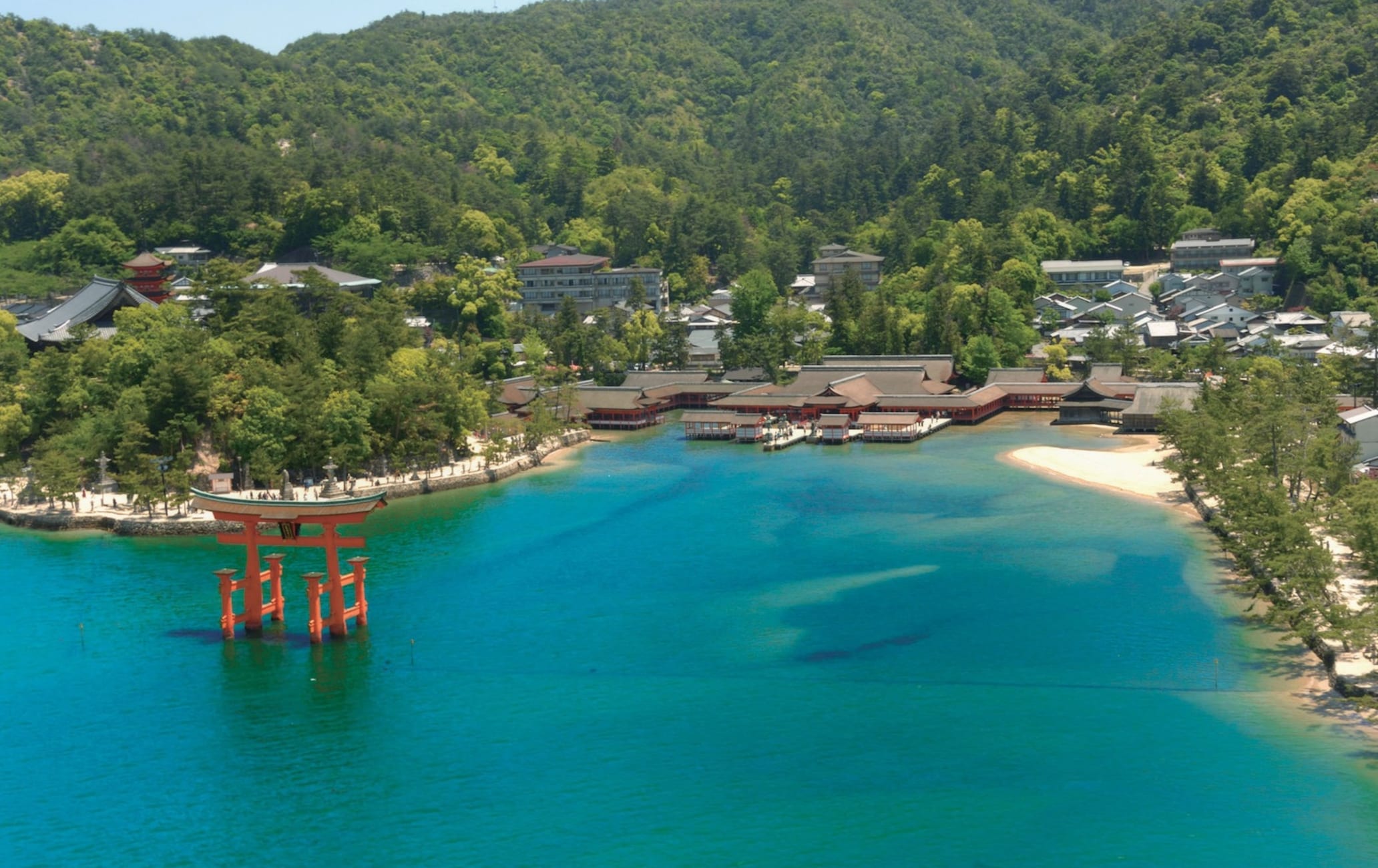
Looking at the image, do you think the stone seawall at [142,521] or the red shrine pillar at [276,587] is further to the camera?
the stone seawall at [142,521]

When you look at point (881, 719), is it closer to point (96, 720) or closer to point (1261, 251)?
point (96, 720)

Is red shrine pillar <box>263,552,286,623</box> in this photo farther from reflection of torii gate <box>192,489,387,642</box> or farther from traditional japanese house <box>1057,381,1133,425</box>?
traditional japanese house <box>1057,381,1133,425</box>

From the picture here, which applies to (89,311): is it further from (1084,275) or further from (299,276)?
(1084,275)

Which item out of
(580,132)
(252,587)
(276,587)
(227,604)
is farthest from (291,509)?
(580,132)

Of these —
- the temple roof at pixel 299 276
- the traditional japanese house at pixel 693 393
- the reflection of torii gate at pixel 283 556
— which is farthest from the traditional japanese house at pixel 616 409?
the reflection of torii gate at pixel 283 556

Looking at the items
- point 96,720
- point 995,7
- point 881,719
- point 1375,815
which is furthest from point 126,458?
point 995,7

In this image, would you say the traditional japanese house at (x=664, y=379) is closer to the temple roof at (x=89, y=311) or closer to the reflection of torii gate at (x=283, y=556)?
the temple roof at (x=89, y=311)
